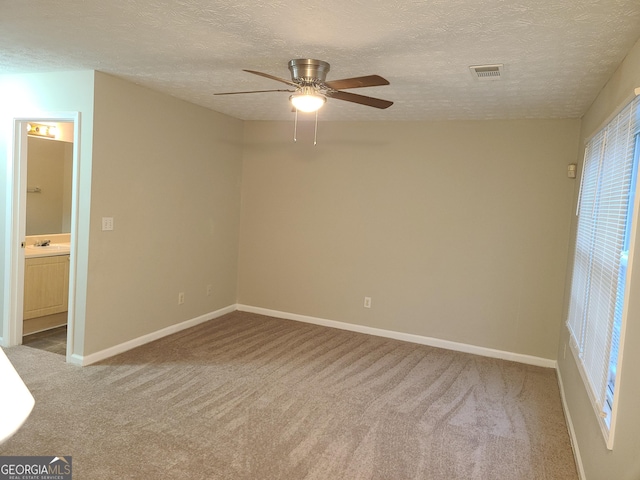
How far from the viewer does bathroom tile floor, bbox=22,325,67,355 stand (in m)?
4.00

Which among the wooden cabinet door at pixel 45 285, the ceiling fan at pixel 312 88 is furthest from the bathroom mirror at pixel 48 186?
the ceiling fan at pixel 312 88

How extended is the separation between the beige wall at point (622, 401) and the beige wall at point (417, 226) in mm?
1143

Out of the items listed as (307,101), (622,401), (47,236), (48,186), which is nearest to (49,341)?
(47,236)

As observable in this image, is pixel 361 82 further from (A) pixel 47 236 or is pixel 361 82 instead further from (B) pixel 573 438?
(A) pixel 47 236

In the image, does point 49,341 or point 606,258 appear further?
point 49,341

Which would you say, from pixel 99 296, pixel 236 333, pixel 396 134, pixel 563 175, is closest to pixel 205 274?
pixel 236 333

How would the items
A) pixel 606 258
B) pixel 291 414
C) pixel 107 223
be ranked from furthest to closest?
pixel 107 223, pixel 291 414, pixel 606 258

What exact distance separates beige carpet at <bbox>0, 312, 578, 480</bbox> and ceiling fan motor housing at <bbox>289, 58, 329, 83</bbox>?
2180 millimetres

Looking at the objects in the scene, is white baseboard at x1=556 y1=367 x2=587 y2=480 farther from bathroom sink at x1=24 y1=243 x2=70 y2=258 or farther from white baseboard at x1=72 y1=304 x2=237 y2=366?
bathroom sink at x1=24 y1=243 x2=70 y2=258

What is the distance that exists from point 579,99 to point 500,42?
146 centimetres

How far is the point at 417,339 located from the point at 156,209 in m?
2.92

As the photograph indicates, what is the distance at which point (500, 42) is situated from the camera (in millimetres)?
2316

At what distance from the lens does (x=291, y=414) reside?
3025 mm

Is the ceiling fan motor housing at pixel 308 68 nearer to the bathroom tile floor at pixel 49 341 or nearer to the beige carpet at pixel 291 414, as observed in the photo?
the beige carpet at pixel 291 414
